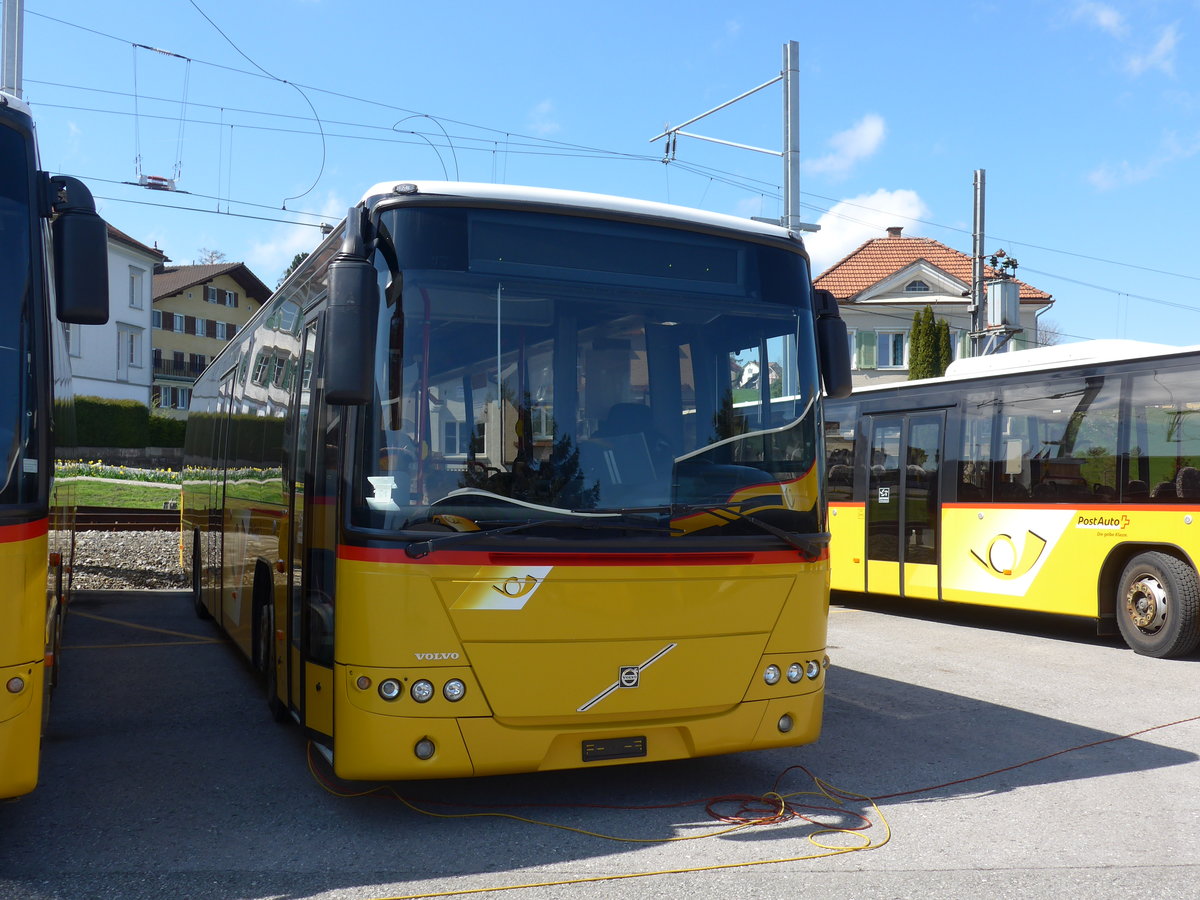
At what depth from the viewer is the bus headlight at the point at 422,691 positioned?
5137 mm

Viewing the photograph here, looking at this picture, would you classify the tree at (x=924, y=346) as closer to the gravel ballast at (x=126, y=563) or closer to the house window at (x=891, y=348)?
the house window at (x=891, y=348)

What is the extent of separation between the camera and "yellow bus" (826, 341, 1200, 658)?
10852mm

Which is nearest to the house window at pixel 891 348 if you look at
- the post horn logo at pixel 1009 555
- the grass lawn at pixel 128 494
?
the grass lawn at pixel 128 494

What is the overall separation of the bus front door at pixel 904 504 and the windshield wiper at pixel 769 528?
8031 millimetres

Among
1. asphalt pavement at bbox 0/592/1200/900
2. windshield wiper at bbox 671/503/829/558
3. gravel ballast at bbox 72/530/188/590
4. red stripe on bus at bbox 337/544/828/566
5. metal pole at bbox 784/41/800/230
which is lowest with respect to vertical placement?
gravel ballast at bbox 72/530/188/590

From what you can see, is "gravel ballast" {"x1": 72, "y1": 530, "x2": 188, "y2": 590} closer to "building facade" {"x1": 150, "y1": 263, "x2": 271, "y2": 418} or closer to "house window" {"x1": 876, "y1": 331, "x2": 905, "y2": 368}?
"house window" {"x1": 876, "y1": 331, "x2": 905, "y2": 368}

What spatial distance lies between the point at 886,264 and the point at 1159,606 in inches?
1702

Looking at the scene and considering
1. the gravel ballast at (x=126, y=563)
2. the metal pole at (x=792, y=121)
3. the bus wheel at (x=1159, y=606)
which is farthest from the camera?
the metal pole at (x=792, y=121)

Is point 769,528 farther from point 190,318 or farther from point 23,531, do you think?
point 190,318

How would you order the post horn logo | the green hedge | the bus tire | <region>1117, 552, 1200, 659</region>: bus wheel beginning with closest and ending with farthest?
<region>1117, 552, 1200, 659</region>: bus wheel
the post horn logo
the bus tire
the green hedge

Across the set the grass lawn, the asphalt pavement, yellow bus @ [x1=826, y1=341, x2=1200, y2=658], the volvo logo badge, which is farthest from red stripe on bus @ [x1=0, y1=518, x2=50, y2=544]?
the grass lawn

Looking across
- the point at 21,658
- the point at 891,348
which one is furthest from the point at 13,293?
the point at 891,348

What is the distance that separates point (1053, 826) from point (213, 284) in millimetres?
75579

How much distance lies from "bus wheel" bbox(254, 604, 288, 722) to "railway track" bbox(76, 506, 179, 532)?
1228cm
